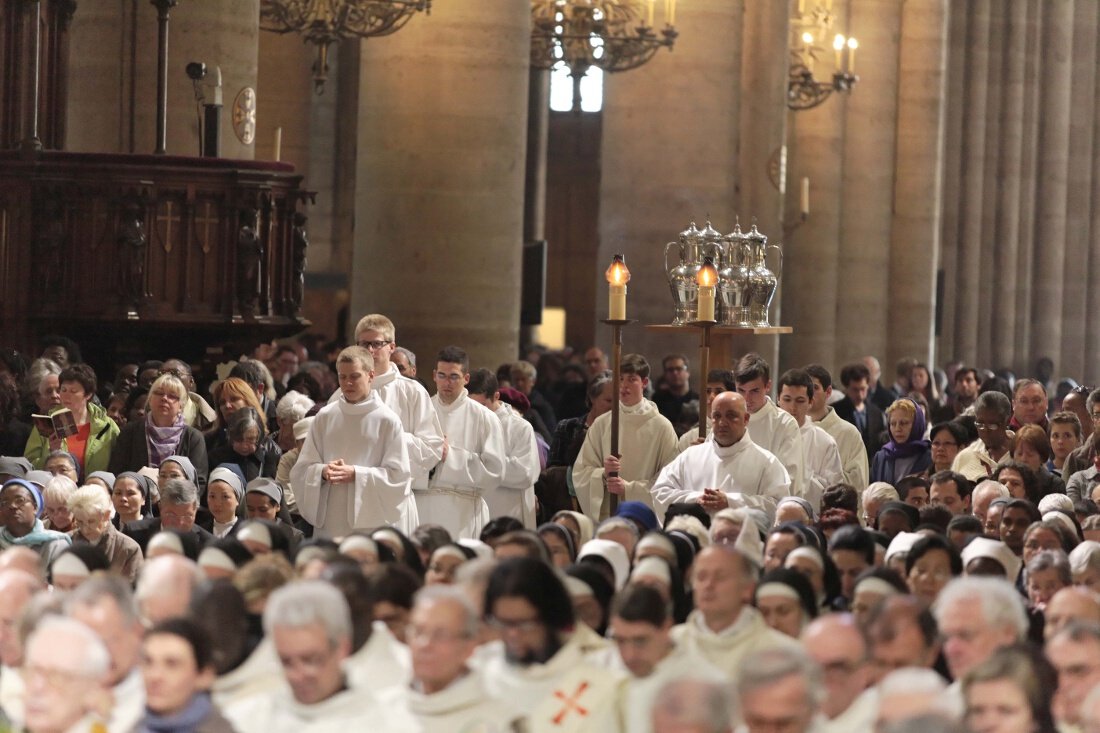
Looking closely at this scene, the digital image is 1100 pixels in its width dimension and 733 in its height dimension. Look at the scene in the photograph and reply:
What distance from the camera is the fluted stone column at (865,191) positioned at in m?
30.7

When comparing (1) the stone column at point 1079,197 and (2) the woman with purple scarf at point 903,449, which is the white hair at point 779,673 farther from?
(1) the stone column at point 1079,197

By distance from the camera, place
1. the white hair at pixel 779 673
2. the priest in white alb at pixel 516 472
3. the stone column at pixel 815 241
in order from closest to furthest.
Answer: the white hair at pixel 779 673 → the priest in white alb at pixel 516 472 → the stone column at pixel 815 241

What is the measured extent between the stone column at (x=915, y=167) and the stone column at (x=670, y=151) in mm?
9528

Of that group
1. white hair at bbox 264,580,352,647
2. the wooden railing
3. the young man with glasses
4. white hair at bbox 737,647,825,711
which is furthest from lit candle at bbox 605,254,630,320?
white hair at bbox 737,647,825,711

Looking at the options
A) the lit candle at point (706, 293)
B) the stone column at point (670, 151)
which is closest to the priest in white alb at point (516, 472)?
the lit candle at point (706, 293)

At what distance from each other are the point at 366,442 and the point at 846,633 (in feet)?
16.5

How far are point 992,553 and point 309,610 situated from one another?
3.57 metres

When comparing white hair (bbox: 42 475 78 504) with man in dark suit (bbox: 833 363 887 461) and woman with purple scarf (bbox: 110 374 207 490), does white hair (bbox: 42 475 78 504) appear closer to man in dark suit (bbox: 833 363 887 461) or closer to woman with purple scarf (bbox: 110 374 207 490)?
woman with purple scarf (bbox: 110 374 207 490)

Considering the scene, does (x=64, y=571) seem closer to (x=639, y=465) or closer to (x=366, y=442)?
(x=366, y=442)

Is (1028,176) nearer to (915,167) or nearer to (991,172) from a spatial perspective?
(991,172)

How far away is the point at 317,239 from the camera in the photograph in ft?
102

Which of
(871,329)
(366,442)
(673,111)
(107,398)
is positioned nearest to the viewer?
(366,442)

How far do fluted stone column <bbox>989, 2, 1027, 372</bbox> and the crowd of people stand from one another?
2399cm

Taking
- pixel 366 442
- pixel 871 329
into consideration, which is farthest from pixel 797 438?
pixel 871 329
